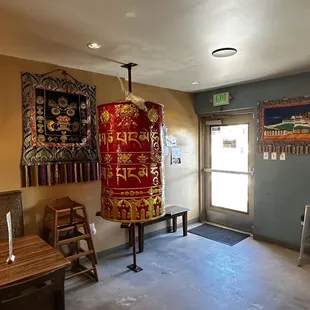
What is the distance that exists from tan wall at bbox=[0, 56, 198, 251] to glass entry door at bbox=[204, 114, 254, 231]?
265 millimetres

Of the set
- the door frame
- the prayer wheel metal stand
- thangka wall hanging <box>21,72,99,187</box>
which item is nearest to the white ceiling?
the prayer wheel metal stand

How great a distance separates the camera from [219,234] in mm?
3990

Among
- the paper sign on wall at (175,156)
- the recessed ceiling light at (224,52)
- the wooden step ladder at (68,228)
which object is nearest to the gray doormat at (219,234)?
the paper sign on wall at (175,156)

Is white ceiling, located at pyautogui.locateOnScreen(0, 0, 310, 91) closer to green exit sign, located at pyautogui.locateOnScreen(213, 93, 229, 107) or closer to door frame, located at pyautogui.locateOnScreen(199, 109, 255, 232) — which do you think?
green exit sign, located at pyautogui.locateOnScreen(213, 93, 229, 107)

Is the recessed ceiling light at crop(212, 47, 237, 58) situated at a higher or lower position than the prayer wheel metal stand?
higher

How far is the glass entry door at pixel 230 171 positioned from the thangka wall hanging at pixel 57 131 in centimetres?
222

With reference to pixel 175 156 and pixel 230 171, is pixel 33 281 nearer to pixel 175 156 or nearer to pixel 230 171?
pixel 175 156

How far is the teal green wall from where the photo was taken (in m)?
3.26

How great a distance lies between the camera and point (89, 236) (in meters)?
2.69

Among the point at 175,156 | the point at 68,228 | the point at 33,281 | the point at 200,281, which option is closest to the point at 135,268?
the point at 200,281

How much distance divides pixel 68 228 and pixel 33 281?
1027 millimetres

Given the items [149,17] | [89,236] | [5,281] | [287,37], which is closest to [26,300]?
[5,281]

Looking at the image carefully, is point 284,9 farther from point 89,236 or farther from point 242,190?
point 242,190

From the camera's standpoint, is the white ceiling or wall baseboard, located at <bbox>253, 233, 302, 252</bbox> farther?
wall baseboard, located at <bbox>253, 233, 302, 252</bbox>
